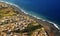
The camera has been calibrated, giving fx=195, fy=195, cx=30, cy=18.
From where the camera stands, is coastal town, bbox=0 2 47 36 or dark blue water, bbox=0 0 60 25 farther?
dark blue water, bbox=0 0 60 25

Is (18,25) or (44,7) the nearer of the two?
(18,25)

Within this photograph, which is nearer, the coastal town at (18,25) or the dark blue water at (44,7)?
the coastal town at (18,25)

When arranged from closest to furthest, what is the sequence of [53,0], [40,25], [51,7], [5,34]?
1. [5,34]
2. [40,25]
3. [51,7]
4. [53,0]

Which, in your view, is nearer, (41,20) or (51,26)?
(51,26)

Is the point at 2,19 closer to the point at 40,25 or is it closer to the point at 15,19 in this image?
the point at 15,19

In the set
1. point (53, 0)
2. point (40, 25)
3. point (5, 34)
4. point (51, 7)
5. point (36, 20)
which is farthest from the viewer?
point (53, 0)

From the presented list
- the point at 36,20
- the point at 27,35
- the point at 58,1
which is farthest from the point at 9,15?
the point at 58,1

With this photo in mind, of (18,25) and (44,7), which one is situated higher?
(44,7)
